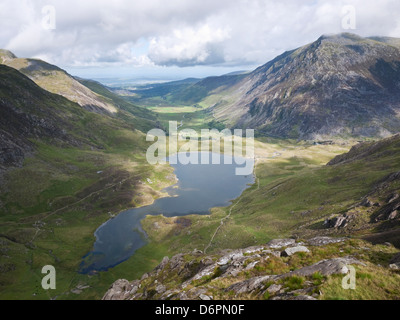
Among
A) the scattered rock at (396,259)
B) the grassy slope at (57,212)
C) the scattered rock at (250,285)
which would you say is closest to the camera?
the scattered rock at (396,259)

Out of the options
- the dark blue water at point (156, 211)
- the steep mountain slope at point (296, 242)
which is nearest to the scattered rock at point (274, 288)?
the steep mountain slope at point (296, 242)

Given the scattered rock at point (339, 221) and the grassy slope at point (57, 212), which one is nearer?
the scattered rock at point (339, 221)

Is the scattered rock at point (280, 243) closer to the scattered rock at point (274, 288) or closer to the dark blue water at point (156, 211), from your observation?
the scattered rock at point (274, 288)

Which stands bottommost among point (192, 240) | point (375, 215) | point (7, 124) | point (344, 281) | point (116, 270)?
point (116, 270)

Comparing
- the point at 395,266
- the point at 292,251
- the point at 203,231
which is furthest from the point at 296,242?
the point at 203,231

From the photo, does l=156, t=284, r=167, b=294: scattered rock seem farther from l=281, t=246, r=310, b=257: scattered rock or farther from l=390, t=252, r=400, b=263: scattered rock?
l=390, t=252, r=400, b=263: scattered rock
